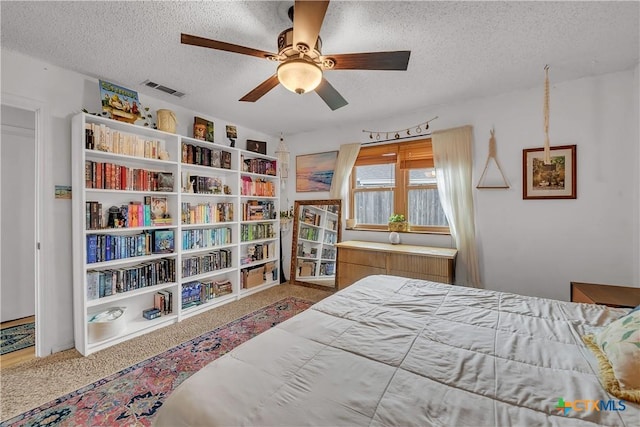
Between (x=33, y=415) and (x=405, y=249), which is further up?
(x=405, y=249)

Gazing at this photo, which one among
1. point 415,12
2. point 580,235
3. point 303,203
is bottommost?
point 580,235

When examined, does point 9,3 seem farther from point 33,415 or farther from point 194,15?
point 33,415

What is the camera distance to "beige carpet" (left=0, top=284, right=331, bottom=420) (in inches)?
68.6

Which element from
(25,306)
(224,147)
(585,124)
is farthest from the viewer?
(224,147)

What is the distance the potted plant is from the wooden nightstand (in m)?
1.65

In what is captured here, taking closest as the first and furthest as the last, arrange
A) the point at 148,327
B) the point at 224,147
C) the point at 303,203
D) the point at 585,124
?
the point at 585,124 → the point at 148,327 → the point at 224,147 → the point at 303,203

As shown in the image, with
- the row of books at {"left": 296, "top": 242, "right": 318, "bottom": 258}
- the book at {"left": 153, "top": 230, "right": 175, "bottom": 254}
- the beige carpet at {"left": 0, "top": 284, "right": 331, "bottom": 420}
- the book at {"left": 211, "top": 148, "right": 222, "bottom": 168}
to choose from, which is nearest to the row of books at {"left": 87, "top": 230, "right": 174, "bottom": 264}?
the book at {"left": 153, "top": 230, "right": 175, "bottom": 254}

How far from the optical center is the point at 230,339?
249 cm

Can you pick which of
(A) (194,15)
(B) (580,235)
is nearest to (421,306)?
(B) (580,235)

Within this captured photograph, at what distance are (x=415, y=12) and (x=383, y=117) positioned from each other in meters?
1.93

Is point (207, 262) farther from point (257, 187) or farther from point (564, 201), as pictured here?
point (564, 201)

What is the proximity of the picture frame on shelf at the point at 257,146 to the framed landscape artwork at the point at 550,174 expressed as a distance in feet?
10.9

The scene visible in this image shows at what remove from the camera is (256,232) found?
4.03 meters

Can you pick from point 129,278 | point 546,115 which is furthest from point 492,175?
point 129,278
